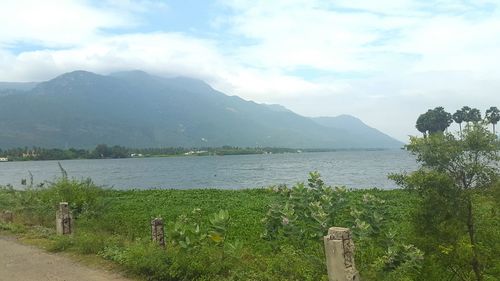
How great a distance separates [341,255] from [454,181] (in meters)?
1.99

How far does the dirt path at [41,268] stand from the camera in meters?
9.06

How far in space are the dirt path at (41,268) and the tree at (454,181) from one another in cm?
589

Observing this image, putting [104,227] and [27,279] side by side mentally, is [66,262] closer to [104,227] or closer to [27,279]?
[27,279]

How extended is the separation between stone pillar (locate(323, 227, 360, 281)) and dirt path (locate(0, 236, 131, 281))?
14.7 ft

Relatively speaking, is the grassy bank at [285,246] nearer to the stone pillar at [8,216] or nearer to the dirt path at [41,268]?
the dirt path at [41,268]

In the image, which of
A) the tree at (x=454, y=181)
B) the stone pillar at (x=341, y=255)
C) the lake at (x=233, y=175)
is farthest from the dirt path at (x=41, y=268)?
the lake at (x=233, y=175)

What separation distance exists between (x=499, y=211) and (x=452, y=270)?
Result: 1.21 meters

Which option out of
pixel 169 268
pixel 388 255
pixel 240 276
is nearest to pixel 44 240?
pixel 169 268

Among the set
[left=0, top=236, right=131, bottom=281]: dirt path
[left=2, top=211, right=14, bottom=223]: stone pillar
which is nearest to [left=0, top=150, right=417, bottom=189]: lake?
[left=2, top=211, right=14, bottom=223]: stone pillar

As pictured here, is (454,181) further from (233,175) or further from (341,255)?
(233,175)

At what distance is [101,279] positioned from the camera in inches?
352

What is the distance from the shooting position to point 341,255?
653 centimetres

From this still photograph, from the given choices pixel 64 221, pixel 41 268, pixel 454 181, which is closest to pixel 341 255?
pixel 454 181

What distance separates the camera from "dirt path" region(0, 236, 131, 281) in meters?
9.06
